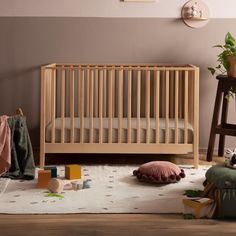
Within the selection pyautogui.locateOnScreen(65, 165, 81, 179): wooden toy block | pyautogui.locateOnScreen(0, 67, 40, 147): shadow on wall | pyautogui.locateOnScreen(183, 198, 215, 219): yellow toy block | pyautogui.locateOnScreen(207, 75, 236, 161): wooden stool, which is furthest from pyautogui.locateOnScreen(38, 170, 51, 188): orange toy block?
pyautogui.locateOnScreen(207, 75, 236, 161): wooden stool

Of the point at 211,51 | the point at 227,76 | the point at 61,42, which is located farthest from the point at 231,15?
the point at 61,42

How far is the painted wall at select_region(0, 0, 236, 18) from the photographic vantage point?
14.6 feet

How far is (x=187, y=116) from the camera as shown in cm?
386

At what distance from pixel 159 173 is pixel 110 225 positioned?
879 millimetres

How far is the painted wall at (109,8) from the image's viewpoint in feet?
14.6

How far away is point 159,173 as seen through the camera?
334 centimetres

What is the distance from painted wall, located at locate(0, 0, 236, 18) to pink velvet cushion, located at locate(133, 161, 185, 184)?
1.64m

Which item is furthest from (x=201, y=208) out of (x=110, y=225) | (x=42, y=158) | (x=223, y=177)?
(x=42, y=158)

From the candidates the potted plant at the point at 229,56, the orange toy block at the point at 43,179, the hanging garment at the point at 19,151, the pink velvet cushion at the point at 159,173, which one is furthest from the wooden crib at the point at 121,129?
the orange toy block at the point at 43,179

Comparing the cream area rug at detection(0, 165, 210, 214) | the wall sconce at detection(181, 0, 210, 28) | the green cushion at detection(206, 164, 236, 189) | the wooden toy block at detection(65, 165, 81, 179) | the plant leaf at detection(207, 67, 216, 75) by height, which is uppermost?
the wall sconce at detection(181, 0, 210, 28)

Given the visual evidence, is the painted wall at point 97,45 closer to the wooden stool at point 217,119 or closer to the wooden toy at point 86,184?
the wooden stool at point 217,119

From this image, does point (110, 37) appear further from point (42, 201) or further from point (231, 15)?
point (42, 201)

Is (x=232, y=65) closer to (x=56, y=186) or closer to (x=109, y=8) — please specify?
(x=109, y=8)

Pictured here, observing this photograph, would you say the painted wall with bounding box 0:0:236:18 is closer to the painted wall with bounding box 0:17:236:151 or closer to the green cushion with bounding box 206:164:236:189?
the painted wall with bounding box 0:17:236:151
